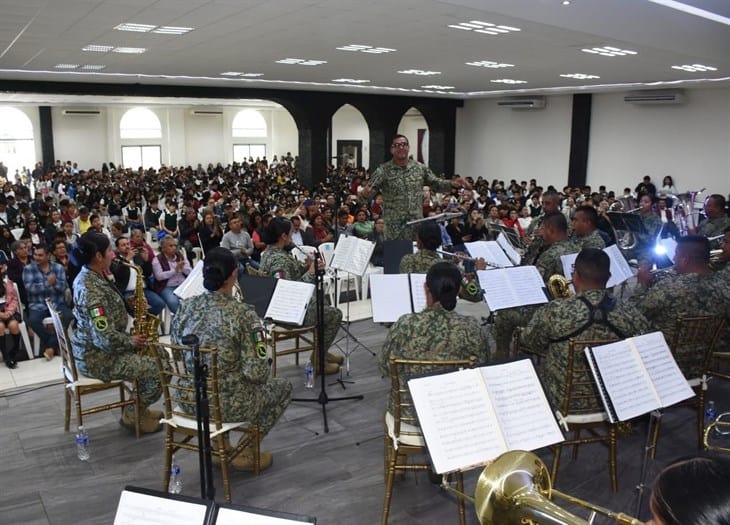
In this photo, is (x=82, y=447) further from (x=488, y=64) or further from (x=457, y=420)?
(x=488, y=64)

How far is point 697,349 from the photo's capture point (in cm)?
410

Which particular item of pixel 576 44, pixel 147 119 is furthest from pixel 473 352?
pixel 147 119

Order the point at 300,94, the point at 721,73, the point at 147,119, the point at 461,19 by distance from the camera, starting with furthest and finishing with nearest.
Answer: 1. the point at 147,119
2. the point at 300,94
3. the point at 721,73
4. the point at 461,19

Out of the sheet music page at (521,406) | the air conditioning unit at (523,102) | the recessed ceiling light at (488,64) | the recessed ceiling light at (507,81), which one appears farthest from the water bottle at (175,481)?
the air conditioning unit at (523,102)

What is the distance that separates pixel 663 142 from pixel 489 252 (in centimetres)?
1257

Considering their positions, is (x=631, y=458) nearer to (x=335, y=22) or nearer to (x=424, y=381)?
(x=424, y=381)

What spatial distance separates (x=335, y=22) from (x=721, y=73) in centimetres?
843

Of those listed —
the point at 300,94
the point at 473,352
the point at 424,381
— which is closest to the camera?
the point at 424,381

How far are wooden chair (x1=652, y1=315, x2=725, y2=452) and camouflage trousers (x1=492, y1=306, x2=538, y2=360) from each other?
1301 mm

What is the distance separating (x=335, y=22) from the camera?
6.85 meters

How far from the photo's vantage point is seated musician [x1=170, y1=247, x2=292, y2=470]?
3371mm

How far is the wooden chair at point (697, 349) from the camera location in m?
4.00

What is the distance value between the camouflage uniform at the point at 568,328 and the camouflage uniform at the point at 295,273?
6.46ft

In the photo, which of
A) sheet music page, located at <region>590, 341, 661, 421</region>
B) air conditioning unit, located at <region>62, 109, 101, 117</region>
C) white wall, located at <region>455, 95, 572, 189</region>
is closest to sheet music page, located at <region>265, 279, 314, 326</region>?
sheet music page, located at <region>590, 341, 661, 421</region>
